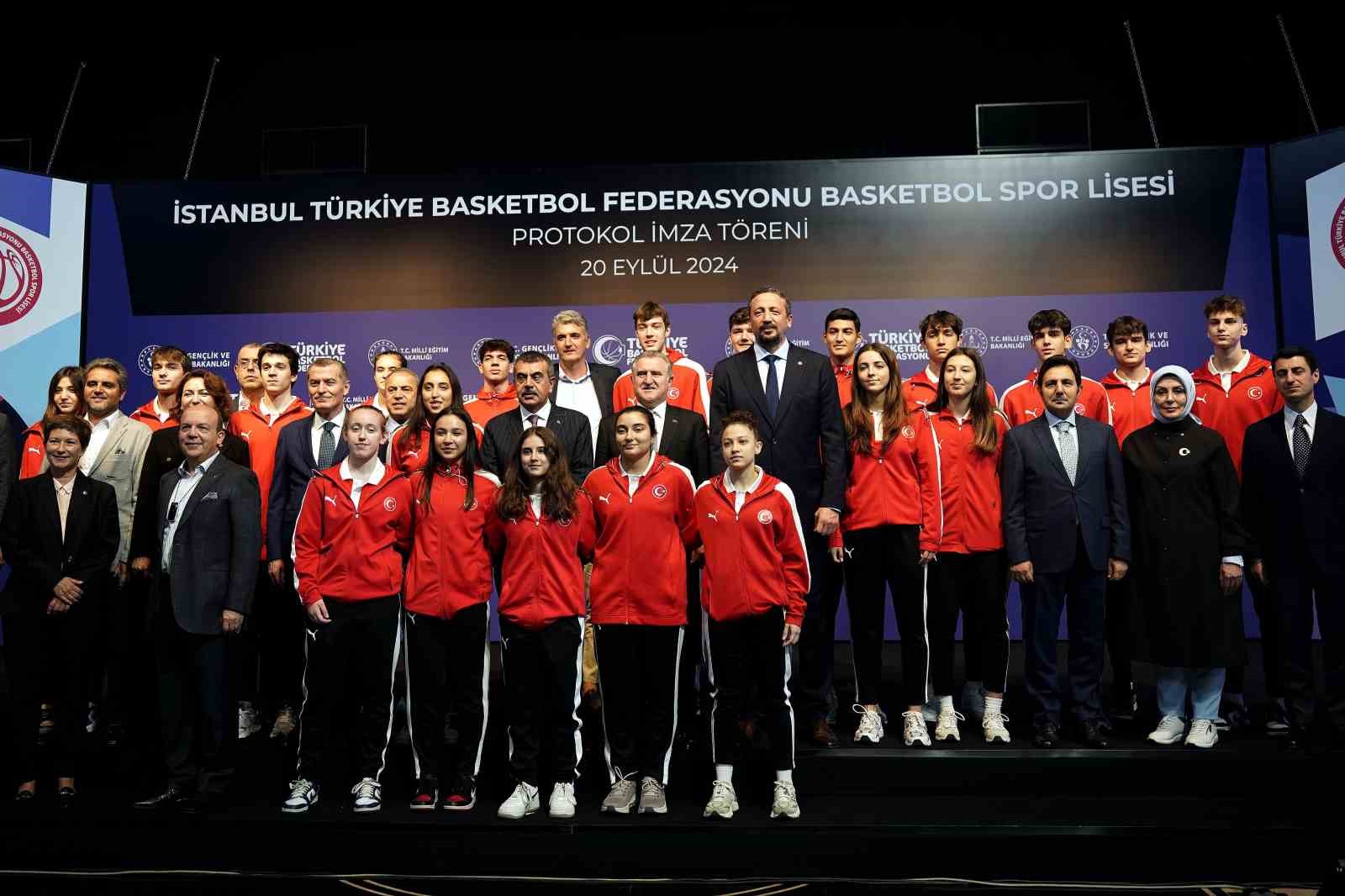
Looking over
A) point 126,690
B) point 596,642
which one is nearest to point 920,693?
point 596,642

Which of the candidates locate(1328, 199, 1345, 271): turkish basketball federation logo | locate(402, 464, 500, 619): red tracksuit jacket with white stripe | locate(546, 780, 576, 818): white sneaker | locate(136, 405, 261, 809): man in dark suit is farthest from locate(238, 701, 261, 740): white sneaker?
locate(1328, 199, 1345, 271): turkish basketball federation logo

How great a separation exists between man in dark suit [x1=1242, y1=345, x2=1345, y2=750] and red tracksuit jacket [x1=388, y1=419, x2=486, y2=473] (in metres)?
3.14

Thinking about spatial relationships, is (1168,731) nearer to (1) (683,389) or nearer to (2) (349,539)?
(1) (683,389)

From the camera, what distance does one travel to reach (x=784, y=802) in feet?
11.1

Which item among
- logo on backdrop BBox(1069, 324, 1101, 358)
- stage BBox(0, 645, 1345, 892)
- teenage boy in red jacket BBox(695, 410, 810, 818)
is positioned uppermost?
logo on backdrop BBox(1069, 324, 1101, 358)

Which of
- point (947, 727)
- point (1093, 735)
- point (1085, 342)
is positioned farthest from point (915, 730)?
point (1085, 342)

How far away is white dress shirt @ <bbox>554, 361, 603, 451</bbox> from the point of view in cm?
429

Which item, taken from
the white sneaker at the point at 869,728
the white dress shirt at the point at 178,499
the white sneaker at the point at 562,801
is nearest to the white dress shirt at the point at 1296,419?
the white sneaker at the point at 869,728

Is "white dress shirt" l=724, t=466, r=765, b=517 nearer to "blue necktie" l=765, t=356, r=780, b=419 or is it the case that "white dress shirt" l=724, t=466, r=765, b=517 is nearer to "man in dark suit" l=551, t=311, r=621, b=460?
"blue necktie" l=765, t=356, r=780, b=419

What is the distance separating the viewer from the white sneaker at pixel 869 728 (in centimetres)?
373

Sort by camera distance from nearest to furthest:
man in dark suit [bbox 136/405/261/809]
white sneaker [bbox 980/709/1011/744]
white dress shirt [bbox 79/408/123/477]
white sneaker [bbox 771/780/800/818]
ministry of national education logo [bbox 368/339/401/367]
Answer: white sneaker [bbox 771/780/800/818] < man in dark suit [bbox 136/405/261/809] < white sneaker [bbox 980/709/1011/744] < white dress shirt [bbox 79/408/123/477] < ministry of national education logo [bbox 368/339/401/367]

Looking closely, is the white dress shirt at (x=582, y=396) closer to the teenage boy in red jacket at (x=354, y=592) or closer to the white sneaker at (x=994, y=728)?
the teenage boy in red jacket at (x=354, y=592)

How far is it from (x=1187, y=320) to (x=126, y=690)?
5.76 meters

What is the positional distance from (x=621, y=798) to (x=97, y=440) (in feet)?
8.64
